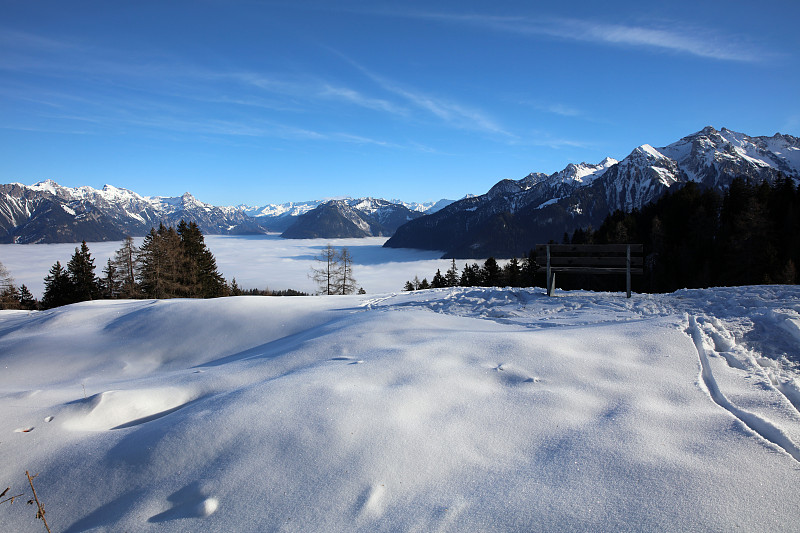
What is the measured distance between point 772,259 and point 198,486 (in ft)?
145

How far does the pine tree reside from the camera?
38.7m

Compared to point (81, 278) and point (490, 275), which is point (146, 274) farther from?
point (490, 275)

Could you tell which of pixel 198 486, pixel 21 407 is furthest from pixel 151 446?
pixel 21 407

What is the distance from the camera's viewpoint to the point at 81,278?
128 feet

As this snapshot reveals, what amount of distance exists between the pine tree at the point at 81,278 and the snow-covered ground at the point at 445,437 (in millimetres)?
40448

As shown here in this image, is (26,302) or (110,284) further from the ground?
(110,284)

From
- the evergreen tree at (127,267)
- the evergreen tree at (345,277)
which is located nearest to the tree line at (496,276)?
the evergreen tree at (345,277)

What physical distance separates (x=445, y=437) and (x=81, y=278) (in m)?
47.9

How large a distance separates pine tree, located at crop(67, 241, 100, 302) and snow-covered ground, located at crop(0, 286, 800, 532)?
40448 mm

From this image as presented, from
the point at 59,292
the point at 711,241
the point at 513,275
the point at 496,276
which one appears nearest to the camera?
the point at 59,292

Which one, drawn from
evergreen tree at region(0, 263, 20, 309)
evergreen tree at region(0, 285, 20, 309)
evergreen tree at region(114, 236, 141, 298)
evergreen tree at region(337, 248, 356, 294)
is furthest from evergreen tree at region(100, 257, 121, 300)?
evergreen tree at region(337, 248, 356, 294)

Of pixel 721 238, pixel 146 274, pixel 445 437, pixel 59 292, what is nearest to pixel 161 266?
pixel 146 274

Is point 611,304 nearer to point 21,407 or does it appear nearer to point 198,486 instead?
point 198,486

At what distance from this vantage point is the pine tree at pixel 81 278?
38719mm
